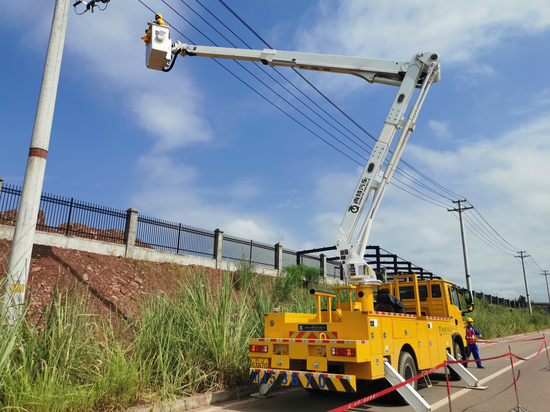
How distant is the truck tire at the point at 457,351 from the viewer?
9906 millimetres

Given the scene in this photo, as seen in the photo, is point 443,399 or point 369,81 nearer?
point 443,399

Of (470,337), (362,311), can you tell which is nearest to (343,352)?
(362,311)

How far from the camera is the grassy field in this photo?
496cm

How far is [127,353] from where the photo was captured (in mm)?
7117

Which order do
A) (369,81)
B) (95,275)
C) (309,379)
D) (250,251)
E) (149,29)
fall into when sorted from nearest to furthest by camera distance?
(309,379) → (149,29) → (369,81) → (95,275) → (250,251)

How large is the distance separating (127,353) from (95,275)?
7.16 meters

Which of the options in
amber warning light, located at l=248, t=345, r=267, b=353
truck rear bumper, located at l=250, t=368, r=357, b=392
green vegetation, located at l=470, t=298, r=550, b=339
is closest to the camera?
truck rear bumper, located at l=250, t=368, r=357, b=392

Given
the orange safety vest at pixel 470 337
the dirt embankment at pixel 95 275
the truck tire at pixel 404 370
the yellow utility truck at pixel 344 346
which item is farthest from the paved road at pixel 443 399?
the dirt embankment at pixel 95 275

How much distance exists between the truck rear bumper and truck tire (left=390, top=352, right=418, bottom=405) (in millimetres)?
1412

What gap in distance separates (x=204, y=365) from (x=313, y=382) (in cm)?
223

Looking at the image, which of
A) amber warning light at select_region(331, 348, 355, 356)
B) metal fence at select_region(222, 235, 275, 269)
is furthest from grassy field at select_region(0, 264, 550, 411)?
metal fence at select_region(222, 235, 275, 269)

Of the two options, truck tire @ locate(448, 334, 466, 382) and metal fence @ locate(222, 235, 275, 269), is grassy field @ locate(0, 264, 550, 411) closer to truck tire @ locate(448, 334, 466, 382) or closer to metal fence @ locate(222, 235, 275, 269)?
truck tire @ locate(448, 334, 466, 382)

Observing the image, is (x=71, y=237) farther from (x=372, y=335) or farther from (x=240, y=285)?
(x=372, y=335)

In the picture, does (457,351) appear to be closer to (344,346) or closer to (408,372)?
(408,372)
